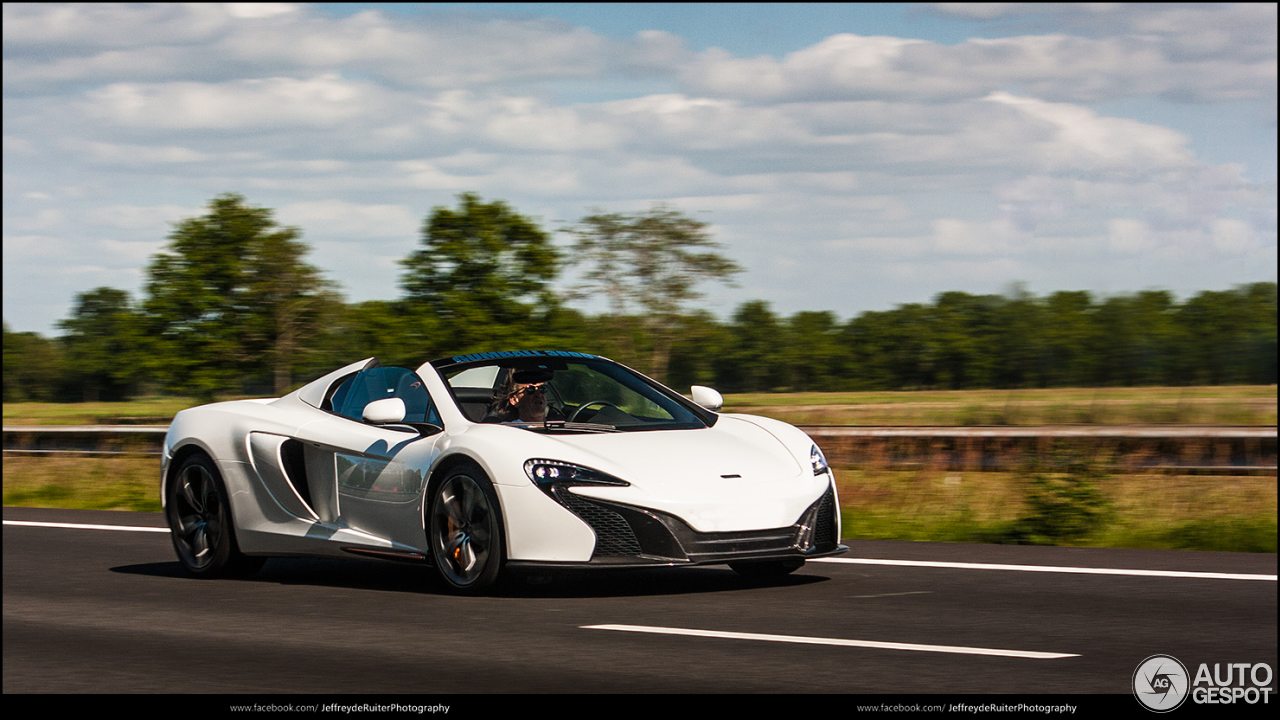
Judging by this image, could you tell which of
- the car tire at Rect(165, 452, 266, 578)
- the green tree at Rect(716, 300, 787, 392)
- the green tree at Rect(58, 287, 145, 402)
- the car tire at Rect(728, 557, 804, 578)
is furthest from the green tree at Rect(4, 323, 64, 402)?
the car tire at Rect(728, 557, 804, 578)

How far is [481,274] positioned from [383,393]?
67523 mm

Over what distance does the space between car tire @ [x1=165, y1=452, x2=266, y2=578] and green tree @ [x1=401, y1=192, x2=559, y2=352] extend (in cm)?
6257

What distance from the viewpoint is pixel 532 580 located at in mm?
8039

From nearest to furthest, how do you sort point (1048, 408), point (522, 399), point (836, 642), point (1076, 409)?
point (836, 642), point (522, 399), point (1076, 409), point (1048, 408)

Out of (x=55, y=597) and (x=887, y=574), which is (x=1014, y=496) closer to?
(x=887, y=574)

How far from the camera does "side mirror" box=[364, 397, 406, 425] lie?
767 cm

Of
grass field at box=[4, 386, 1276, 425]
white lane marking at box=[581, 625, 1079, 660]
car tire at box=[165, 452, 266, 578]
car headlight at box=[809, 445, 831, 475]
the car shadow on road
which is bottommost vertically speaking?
grass field at box=[4, 386, 1276, 425]

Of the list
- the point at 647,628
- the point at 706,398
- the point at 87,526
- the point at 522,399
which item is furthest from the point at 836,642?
the point at 87,526

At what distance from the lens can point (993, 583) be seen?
814 centimetres

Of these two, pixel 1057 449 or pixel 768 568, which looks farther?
pixel 1057 449

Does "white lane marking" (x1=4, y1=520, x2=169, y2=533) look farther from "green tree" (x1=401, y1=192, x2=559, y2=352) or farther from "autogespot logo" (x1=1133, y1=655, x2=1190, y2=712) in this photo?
"green tree" (x1=401, y1=192, x2=559, y2=352)

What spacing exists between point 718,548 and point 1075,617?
5.49 feet

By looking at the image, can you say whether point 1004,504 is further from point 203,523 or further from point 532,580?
point 203,523

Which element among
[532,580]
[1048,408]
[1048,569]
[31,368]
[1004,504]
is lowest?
[1048,408]
